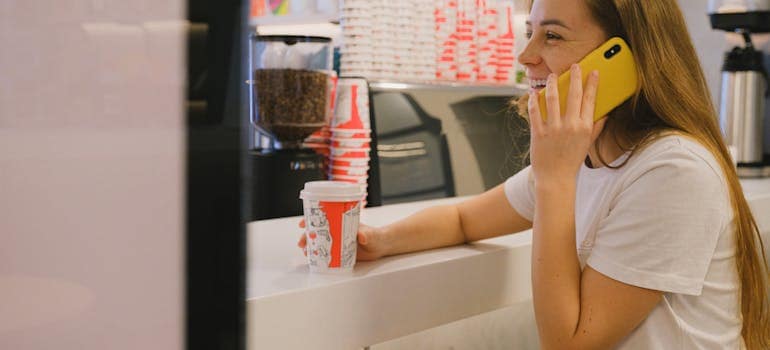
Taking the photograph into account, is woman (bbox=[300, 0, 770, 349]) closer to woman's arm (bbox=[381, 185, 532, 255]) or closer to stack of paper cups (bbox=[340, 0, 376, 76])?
woman's arm (bbox=[381, 185, 532, 255])

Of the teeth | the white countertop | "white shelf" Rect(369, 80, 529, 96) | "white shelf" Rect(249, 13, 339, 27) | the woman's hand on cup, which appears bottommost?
the white countertop

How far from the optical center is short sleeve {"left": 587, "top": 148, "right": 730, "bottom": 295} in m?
1.00

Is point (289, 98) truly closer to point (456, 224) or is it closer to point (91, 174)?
point (456, 224)

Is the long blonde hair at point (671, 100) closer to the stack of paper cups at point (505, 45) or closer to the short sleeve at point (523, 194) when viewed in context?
the short sleeve at point (523, 194)

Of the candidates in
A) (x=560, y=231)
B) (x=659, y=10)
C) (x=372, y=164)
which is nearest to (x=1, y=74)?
(x=560, y=231)

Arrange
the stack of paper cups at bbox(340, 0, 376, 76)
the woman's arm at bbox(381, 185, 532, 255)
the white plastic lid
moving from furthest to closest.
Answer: the stack of paper cups at bbox(340, 0, 376, 76), the woman's arm at bbox(381, 185, 532, 255), the white plastic lid

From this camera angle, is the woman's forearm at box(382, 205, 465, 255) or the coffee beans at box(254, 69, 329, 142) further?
the coffee beans at box(254, 69, 329, 142)

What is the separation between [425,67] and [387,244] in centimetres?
86

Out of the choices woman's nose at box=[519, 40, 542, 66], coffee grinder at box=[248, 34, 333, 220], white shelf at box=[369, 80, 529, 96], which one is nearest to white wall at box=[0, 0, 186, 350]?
woman's nose at box=[519, 40, 542, 66]

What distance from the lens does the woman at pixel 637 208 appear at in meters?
1.01

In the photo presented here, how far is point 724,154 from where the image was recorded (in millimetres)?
1130

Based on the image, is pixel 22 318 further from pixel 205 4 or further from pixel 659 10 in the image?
pixel 659 10

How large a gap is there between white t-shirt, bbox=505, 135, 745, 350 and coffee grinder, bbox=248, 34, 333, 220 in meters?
0.71

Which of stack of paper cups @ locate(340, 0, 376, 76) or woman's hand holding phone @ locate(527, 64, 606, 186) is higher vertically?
stack of paper cups @ locate(340, 0, 376, 76)
